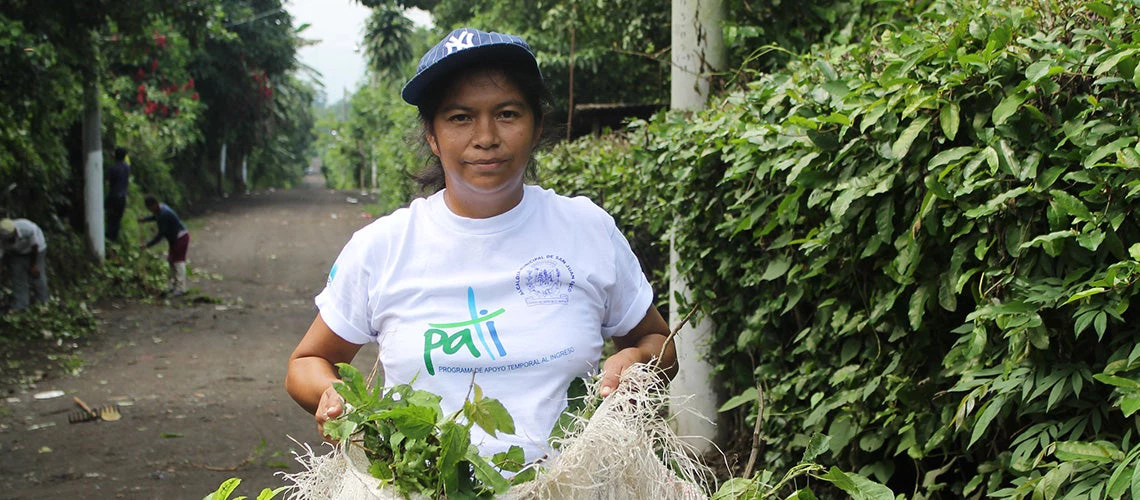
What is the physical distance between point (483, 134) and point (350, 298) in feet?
1.52

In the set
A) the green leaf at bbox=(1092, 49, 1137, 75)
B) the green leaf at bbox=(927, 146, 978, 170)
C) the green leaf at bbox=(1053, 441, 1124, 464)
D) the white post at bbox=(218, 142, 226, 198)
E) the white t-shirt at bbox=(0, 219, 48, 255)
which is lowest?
the white post at bbox=(218, 142, 226, 198)

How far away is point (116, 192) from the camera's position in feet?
52.5

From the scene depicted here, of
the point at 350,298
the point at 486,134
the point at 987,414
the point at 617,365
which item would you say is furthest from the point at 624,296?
the point at 987,414

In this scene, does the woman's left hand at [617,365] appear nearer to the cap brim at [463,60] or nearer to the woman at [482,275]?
the woman at [482,275]

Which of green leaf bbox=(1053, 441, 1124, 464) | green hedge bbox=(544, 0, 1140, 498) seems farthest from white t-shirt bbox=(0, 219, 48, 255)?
green leaf bbox=(1053, 441, 1124, 464)

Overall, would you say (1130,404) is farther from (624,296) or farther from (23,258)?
(23,258)

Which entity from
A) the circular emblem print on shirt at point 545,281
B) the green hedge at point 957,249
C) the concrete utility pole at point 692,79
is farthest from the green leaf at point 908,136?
the concrete utility pole at point 692,79

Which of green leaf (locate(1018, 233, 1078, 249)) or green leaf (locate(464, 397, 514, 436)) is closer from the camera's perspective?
green leaf (locate(464, 397, 514, 436))

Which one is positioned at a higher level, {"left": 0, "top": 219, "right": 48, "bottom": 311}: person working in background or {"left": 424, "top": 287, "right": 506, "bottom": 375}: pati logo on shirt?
{"left": 424, "top": 287, "right": 506, "bottom": 375}: pati logo on shirt

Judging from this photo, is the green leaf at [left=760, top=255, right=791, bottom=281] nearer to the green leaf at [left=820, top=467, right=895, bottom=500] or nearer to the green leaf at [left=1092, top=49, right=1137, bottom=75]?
the green leaf at [left=1092, top=49, right=1137, bottom=75]

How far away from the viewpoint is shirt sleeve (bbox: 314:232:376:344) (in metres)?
2.20

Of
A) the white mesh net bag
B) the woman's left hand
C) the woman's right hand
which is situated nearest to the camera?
the white mesh net bag

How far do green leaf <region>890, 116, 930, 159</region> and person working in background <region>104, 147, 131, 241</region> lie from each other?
600 inches

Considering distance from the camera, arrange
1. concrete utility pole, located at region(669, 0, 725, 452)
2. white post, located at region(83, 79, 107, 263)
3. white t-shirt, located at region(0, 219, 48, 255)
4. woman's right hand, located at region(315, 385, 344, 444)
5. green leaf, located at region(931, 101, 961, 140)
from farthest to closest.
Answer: white post, located at region(83, 79, 107, 263)
white t-shirt, located at region(0, 219, 48, 255)
concrete utility pole, located at region(669, 0, 725, 452)
green leaf, located at region(931, 101, 961, 140)
woman's right hand, located at region(315, 385, 344, 444)
